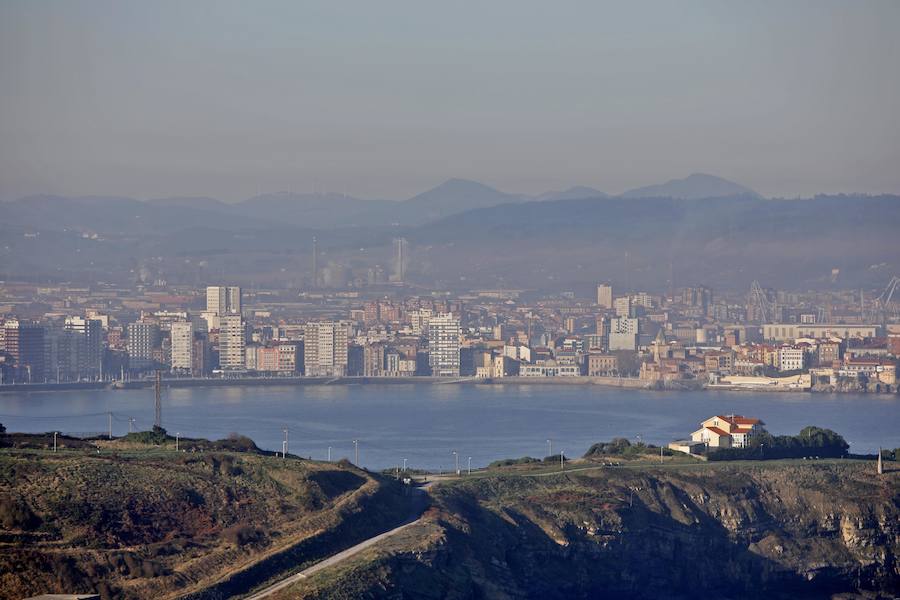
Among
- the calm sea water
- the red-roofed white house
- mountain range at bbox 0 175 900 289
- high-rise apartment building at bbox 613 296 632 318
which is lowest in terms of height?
the calm sea water

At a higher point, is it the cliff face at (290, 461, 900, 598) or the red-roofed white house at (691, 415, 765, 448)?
the red-roofed white house at (691, 415, 765, 448)

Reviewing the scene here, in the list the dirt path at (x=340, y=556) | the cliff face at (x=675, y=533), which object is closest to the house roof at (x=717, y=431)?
the cliff face at (x=675, y=533)

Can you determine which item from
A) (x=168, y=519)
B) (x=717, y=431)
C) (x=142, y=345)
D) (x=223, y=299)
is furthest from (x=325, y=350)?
(x=168, y=519)

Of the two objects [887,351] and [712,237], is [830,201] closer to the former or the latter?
[712,237]

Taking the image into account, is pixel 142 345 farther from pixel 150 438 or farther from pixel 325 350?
pixel 150 438

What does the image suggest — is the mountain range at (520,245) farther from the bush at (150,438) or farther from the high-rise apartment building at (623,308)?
the bush at (150,438)

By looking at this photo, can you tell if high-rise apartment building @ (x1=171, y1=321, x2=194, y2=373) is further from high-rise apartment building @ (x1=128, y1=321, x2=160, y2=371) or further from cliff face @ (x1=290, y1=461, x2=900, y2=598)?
cliff face @ (x1=290, y1=461, x2=900, y2=598)

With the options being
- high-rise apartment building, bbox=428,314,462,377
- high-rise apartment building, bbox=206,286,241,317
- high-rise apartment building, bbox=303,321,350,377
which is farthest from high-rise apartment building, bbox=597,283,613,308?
high-rise apartment building, bbox=303,321,350,377
